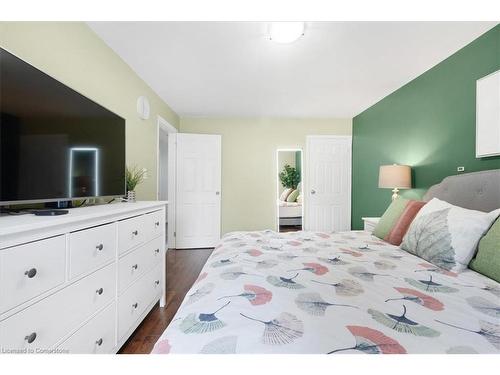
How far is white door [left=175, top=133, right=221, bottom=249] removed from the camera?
3857 mm

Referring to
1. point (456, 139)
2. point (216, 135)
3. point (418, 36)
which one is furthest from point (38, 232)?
point (216, 135)

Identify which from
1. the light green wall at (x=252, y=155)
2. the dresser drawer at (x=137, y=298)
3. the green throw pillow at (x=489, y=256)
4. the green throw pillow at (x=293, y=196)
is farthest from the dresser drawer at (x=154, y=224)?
the green throw pillow at (x=293, y=196)

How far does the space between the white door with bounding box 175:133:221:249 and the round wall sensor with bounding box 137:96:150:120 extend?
3.89 feet

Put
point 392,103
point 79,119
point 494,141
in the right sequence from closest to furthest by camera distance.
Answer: point 79,119, point 494,141, point 392,103

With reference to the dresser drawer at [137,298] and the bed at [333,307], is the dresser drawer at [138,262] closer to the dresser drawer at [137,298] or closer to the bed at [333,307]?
the dresser drawer at [137,298]

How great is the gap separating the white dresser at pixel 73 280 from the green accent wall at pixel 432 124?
2.81 meters

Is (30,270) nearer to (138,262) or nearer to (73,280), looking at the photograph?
(73,280)

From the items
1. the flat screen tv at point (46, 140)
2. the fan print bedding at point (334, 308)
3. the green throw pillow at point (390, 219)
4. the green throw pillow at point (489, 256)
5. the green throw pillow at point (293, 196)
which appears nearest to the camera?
the fan print bedding at point (334, 308)

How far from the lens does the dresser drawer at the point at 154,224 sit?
1644 mm

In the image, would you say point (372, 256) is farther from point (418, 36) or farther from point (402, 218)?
point (418, 36)

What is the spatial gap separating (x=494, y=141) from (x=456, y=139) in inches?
14.7

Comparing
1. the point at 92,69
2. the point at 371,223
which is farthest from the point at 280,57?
the point at 371,223

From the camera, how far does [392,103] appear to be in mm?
2947

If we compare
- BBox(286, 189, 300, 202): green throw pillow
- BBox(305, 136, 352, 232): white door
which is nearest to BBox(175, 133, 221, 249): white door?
BBox(286, 189, 300, 202): green throw pillow
